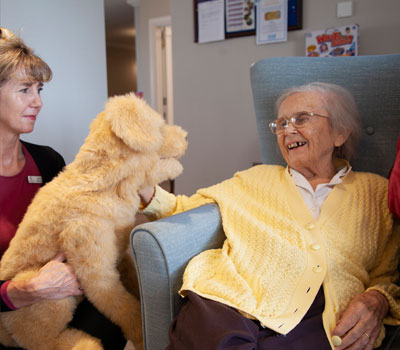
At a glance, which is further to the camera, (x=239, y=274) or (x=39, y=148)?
(x=39, y=148)

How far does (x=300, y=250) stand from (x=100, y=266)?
22.2 inches

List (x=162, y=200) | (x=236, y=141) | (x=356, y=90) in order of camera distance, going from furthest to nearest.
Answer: (x=236, y=141) < (x=356, y=90) < (x=162, y=200)

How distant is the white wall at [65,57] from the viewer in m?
1.83

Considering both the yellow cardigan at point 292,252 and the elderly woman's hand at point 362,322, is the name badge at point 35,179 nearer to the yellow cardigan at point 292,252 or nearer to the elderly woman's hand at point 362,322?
the yellow cardigan at point 292,252

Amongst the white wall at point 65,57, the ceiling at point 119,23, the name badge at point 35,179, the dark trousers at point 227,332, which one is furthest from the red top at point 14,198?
the ceiling at point 119,23

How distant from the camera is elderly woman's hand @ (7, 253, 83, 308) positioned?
933 mm

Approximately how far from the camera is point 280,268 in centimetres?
102

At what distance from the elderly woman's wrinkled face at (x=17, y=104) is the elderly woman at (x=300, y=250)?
1.49 ft

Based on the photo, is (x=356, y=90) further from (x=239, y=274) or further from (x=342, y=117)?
(x=239, y=274)

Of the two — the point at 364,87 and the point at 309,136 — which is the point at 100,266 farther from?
the point at 364,87

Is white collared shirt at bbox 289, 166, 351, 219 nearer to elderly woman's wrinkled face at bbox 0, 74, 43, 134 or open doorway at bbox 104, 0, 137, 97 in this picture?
elderly woman's wrinkled face at bbox 0, 74, 43, 134

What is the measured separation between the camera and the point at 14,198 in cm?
114

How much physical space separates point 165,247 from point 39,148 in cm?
69

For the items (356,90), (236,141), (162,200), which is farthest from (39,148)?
(236,141)
